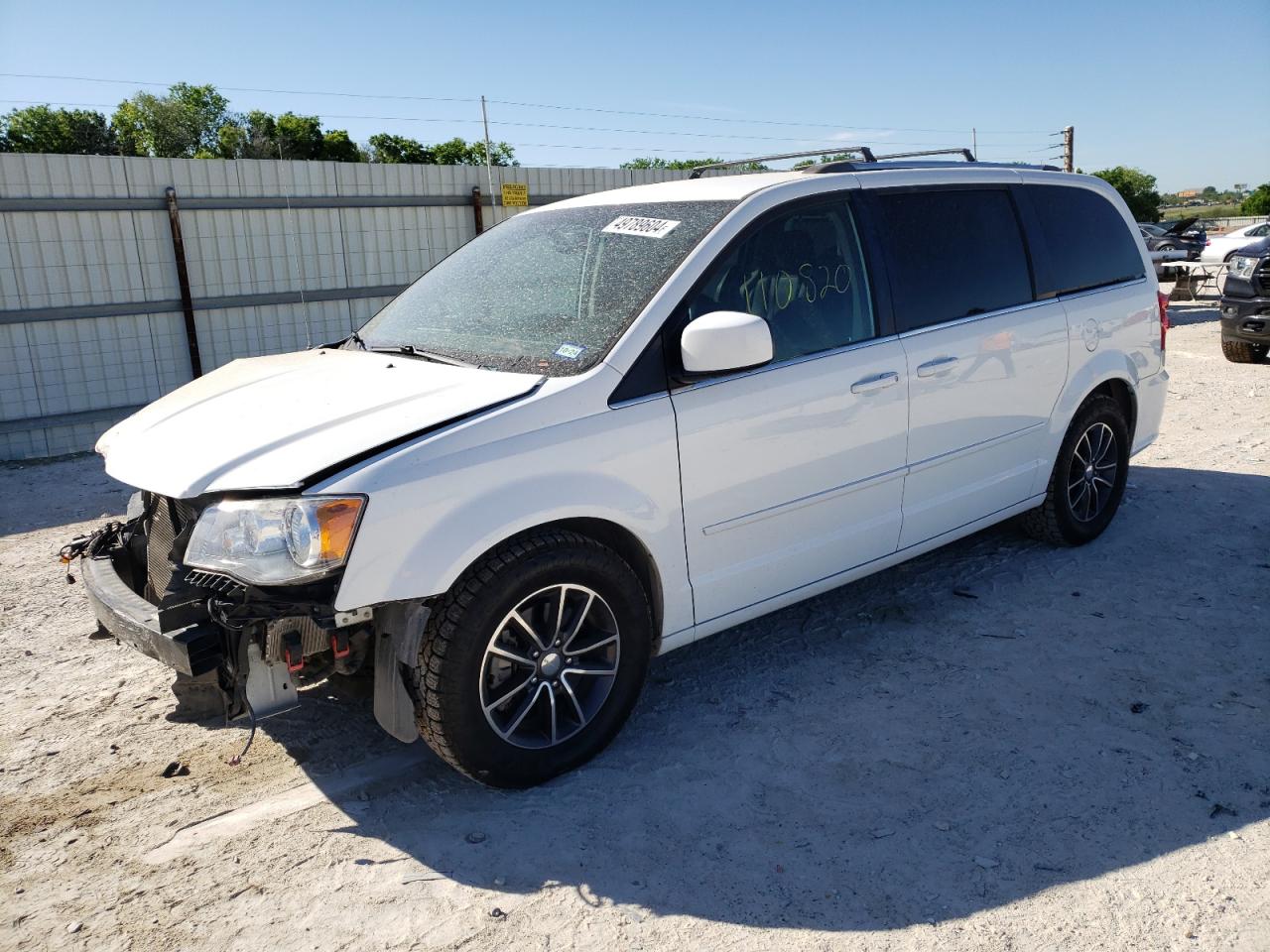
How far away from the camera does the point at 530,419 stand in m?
3.13

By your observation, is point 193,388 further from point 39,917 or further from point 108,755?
point 39,917

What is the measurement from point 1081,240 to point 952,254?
117 centimetres

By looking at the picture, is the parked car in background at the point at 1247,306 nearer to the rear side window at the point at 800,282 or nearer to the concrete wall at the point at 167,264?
the concrete wall at the point at 167,264

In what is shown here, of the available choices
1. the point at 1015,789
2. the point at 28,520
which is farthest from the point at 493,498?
the point at 28,520

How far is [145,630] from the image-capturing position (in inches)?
118

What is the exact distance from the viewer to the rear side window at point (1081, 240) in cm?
502

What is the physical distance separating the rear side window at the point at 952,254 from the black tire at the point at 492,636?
1761 millimetres

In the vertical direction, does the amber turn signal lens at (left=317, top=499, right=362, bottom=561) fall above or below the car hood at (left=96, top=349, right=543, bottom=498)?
below

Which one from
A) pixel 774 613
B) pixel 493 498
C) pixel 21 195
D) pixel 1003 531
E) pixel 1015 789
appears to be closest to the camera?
pixel 493 498

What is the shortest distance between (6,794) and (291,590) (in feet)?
4.92

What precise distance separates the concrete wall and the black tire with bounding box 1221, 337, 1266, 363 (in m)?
9.10

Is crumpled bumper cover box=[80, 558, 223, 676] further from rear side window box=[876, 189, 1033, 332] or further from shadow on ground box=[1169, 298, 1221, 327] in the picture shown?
shadow on ground box=[1169, 298, 1221, 327]

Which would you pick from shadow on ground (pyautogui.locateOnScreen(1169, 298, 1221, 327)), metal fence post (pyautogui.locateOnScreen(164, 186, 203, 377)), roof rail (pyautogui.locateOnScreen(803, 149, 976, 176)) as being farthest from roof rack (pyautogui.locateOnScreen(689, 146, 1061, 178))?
shadow on ground (pyautogui.locateOnScreen(1169, 298, 1221, 327))

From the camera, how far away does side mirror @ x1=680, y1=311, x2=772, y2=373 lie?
333 cm
